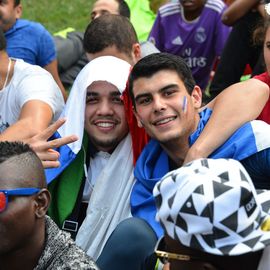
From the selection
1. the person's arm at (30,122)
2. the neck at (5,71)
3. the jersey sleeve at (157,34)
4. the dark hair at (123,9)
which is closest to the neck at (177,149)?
the person's arm at (30,122)

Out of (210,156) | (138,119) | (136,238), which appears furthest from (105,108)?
(136,238)

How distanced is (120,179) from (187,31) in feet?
8.48

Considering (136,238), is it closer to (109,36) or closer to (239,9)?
(109,36)

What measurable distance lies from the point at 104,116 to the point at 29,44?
1.92m

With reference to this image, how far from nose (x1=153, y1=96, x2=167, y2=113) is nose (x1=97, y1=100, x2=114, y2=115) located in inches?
14.3

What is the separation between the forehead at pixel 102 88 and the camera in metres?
3.59

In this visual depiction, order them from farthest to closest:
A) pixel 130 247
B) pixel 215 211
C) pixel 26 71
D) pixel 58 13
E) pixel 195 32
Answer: pixel 58 13
pixel 195 32
pixel 26 71
pixel 130 247
pixel 215 211

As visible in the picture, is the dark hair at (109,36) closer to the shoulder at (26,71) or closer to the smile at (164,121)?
the shoulder at (26,71)

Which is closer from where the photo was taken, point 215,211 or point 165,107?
point 215,211

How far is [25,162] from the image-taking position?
262cm

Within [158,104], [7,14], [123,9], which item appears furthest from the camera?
[123,9]

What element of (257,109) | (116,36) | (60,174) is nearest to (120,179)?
(60,174)

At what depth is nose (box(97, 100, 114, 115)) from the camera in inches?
140

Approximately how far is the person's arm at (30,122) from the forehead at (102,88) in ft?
0.83
